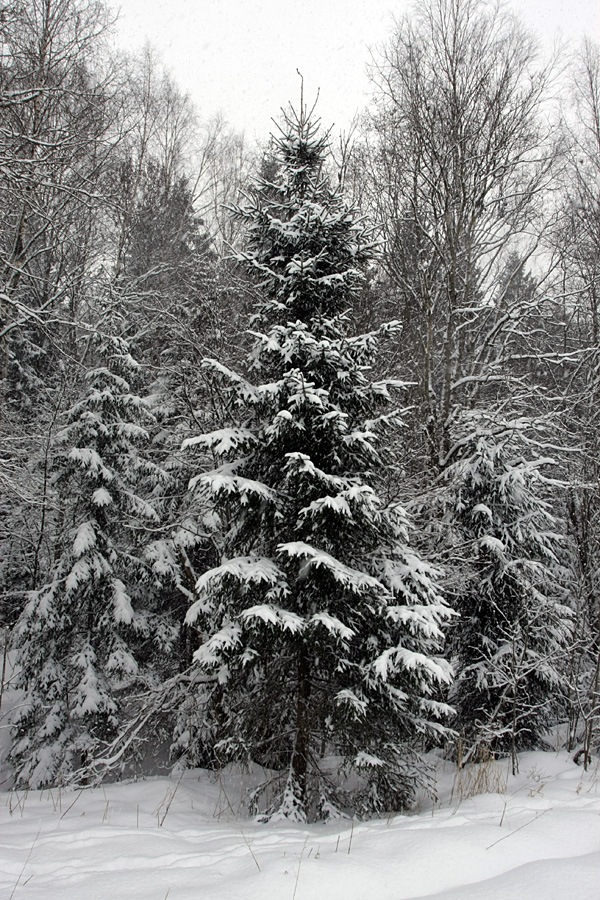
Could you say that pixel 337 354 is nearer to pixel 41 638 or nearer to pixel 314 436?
pixel 314 436

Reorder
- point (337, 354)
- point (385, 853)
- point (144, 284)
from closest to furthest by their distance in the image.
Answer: point (385, 853) < point (337, 354) < point (144, 284)

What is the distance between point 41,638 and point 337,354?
8.81 m

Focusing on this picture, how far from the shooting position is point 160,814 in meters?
5.36

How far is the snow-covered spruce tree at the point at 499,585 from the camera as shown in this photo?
28.6ft

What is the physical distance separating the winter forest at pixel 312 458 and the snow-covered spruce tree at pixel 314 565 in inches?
1.7

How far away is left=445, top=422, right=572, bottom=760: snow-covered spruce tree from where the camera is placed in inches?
343

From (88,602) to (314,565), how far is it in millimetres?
7157

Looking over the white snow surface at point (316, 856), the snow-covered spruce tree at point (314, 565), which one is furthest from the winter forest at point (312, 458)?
the white snow surface at point (316, 856)

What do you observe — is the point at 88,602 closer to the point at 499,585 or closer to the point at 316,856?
the point at 499,585

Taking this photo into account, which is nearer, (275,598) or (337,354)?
(275,598)

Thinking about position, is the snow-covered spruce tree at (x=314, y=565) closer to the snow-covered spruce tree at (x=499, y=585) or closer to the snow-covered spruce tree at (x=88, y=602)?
the snow-covered spruce tree at (x=499, y=585)

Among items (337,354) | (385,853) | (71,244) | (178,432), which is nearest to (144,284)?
(71,244)

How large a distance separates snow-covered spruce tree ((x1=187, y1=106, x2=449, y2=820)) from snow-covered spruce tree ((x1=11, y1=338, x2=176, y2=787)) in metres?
4.74

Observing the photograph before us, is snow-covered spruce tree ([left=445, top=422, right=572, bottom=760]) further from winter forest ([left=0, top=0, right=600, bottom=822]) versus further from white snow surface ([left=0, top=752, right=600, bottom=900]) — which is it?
white snow surface ([left=0, top=752, right=600, bottom=900])
